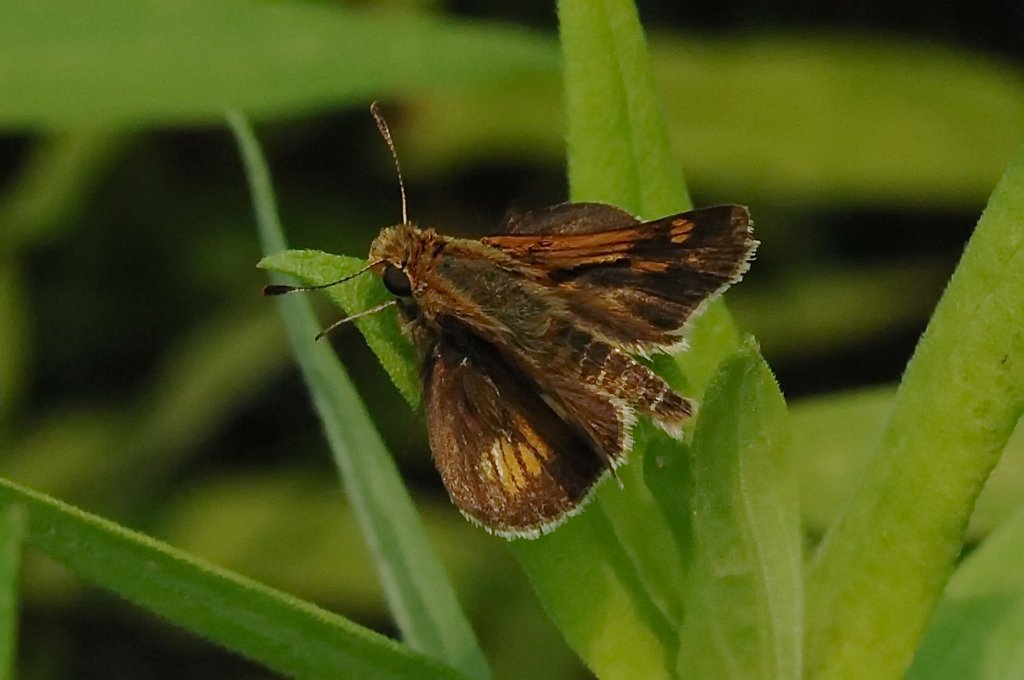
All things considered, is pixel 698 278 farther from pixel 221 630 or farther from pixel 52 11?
pixel 52 11

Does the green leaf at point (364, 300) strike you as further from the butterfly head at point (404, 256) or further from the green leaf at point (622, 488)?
the green leaf at point (622, 488)

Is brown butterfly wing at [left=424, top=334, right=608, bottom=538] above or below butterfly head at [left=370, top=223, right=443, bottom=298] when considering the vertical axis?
below

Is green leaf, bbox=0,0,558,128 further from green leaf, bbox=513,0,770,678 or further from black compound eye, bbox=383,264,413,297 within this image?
green leaf, bbox=513,0,770,678

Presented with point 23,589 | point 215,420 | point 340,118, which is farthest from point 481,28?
point 23,589

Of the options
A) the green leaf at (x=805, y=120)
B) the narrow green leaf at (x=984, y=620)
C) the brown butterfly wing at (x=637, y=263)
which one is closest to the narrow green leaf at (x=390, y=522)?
the brown butterfly wing at (x=637, y=263)

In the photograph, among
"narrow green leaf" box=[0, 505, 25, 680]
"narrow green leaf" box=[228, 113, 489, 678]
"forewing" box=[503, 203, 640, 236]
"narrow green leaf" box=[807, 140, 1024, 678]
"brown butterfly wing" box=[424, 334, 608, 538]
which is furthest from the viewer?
"narrow green leaf" box=[228, 113, 489, 678]

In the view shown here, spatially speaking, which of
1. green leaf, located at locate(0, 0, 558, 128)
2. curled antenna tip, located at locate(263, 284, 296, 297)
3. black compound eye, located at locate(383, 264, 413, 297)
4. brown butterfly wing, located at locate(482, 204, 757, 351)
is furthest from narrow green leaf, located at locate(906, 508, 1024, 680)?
green leaf, located at locate(0, 0, 558, 128)
